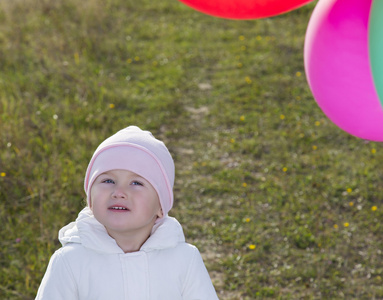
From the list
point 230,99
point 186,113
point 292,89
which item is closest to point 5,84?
point 186,113

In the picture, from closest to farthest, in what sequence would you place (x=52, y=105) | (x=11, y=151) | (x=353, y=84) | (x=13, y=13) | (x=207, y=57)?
(x=353, y=84) < (x=11, y=151) < (x=52, y=105) < (x=207, y=57) < (x=13, y=13)

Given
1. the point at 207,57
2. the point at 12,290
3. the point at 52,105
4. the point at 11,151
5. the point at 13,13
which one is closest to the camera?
the point at 12,290

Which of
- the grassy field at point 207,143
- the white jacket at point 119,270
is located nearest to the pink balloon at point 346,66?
the white jacket at point 119,270

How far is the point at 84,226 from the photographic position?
2404 mm

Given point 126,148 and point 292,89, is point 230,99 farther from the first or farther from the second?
point 126,148

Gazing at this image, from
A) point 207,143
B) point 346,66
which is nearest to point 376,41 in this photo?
point 346,66

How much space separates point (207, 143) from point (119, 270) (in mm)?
2895

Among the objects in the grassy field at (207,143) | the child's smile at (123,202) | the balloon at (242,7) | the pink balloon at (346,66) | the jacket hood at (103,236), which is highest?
the balloon at (242,7)

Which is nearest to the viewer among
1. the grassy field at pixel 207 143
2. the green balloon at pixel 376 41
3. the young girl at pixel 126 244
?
the green balloon at pixel 376 41

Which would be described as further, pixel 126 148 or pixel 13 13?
pixel 13 13

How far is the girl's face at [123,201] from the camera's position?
7.48 ft

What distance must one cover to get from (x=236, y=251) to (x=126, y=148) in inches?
69.5

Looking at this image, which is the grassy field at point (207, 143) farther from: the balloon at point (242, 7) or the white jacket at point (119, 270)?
the balloon at point (242, 7)

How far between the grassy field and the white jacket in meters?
1.26
